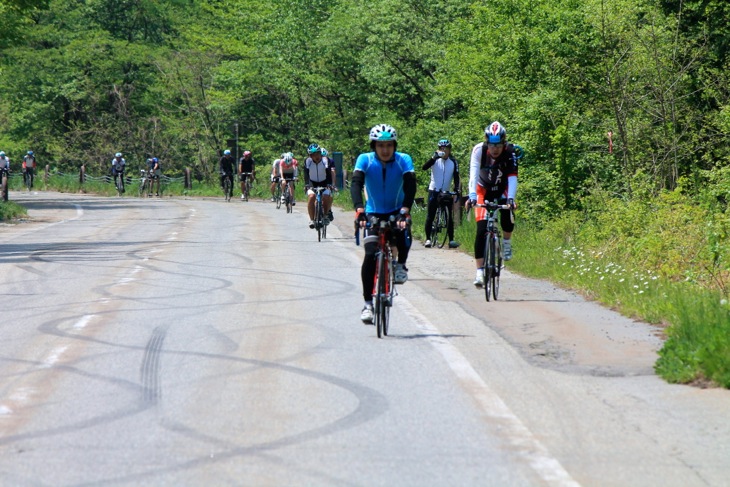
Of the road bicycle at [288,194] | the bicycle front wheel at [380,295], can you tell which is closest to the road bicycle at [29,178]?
the road bicycle at [288,194]

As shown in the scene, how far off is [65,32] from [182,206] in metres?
31.6

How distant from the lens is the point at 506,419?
7172 mm

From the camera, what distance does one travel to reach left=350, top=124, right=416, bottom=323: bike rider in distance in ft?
35.6

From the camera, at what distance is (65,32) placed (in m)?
69.9

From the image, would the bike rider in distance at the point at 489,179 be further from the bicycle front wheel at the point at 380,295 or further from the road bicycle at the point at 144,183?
the road bicycle at the point at 144,183

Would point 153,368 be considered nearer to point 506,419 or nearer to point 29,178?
point 506,419

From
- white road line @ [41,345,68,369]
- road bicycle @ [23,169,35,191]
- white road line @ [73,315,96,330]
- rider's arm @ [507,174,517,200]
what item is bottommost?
road bicycle @ [23,169,35,191]

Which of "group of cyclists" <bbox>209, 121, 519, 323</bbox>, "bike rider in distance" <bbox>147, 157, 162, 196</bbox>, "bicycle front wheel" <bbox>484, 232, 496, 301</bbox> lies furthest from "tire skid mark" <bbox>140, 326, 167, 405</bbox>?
"bike rider in distance" <bbox>147, 157, 162, 196</bbox>

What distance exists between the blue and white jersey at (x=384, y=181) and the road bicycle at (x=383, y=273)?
0.47ft

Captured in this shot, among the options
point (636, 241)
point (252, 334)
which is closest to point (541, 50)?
point (636, 241)

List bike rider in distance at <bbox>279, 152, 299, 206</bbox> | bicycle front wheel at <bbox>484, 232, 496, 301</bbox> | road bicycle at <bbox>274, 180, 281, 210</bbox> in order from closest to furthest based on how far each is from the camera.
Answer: bicycle front wheel at <bbox>484, 232, 496, 301</bbox> → bike rider in distance at <bbox>279, 152, 299, 206</bbox> → road bicycle at <bbox>274, 180, 281, 210</bbox>

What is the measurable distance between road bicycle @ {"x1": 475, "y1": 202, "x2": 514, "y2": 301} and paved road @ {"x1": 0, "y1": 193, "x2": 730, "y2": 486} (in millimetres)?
312

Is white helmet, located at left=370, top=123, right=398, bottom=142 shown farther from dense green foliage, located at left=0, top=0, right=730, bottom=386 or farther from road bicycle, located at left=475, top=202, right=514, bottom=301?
dense green foliage, located at left=0, top=0, right=730, bottom=386

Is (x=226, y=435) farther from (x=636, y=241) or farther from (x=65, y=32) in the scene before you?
(x=65, y=32)
